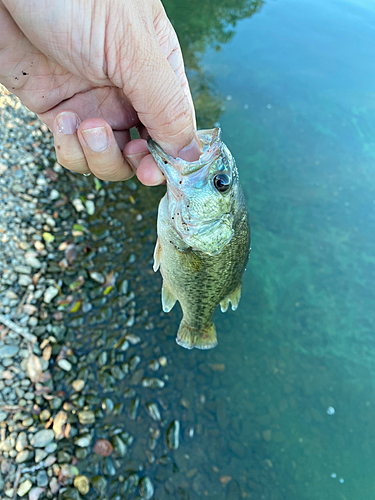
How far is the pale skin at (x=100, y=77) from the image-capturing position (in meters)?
1.61

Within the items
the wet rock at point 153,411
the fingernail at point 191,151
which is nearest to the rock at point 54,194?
the wet rock at point 153,411

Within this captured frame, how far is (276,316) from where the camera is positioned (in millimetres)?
5047

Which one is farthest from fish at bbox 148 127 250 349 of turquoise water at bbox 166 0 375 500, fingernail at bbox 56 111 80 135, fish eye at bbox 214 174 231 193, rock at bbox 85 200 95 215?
rock at bbox 85 200 95 215

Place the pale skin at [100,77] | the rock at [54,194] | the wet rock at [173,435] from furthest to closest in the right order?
the rock at [54,194]
the wet rock at [173,435]
the pale skin at [100,77]

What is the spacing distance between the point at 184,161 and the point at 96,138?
0.67 m

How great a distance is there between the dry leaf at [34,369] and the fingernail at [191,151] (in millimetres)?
3219

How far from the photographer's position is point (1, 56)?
2.03m

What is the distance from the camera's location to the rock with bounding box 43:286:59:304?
4.32 meters

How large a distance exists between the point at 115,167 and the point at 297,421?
401 cm

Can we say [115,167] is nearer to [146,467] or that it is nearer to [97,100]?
[97,100]

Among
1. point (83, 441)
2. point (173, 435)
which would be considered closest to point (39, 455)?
point (83, 441)

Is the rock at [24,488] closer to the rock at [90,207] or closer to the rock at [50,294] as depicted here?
the rock at [50,294]

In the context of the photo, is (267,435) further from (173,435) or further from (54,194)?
(54,194)

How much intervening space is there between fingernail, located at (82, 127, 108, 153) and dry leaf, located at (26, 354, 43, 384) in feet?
9.45
